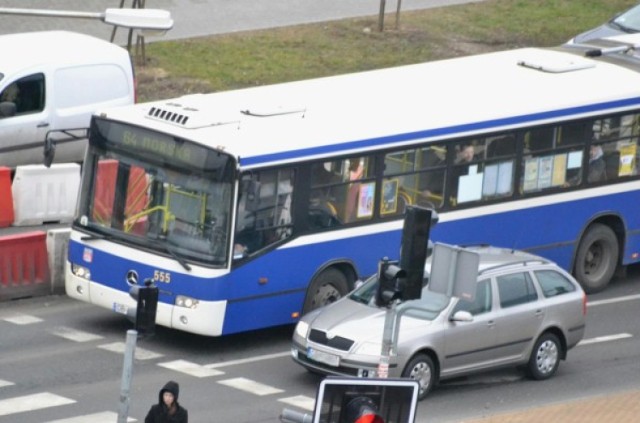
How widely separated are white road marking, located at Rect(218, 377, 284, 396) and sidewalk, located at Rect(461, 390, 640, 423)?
2328mm

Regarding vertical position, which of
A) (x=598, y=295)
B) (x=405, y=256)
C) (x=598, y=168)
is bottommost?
(x=598, y=295)

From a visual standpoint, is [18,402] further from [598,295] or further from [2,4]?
[2,4]

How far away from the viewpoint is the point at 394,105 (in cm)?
2225

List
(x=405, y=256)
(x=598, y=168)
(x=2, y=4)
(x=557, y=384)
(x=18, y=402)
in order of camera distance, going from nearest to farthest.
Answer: (x=405, y=256)
(x=18, y=402)
(x=557, y=384)
(x=598, y=168)
(x=2, y=4)

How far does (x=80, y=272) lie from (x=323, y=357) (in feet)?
12.4

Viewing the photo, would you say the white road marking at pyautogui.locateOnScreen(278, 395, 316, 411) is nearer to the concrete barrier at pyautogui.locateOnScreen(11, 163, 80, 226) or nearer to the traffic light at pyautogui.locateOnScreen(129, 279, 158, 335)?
the traffic light at pyautogui.locateOnScreen(129, 279, 158, 335)

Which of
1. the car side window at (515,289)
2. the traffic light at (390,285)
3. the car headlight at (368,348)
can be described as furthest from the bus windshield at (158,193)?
the traffic light at (390,285)

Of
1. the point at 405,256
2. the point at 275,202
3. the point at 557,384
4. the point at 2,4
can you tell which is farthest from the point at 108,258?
the point at 2,4

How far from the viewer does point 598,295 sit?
80.2 feet

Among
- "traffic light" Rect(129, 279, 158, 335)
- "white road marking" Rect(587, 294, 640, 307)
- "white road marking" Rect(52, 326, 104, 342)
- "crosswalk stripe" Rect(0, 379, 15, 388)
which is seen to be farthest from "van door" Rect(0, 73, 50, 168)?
"traffic light" Rect(129, 279, 158, 335)

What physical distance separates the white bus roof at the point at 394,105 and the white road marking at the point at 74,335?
2613mm

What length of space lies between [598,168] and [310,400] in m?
7.02

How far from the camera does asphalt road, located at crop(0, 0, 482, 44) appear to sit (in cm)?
3541

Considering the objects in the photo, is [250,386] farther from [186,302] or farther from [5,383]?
[5,383]
